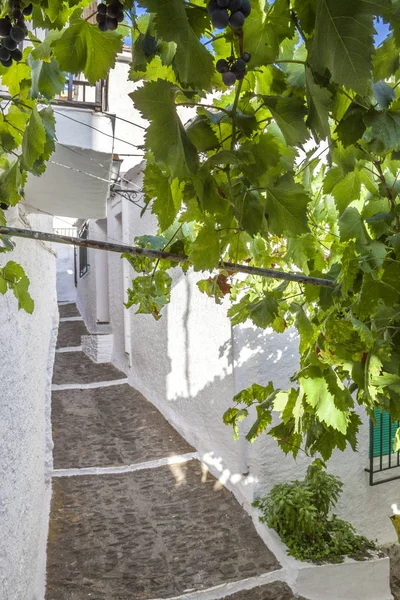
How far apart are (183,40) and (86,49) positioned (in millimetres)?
435

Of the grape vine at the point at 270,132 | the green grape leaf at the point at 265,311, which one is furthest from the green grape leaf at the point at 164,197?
the green grape leaf at the point at 265,311

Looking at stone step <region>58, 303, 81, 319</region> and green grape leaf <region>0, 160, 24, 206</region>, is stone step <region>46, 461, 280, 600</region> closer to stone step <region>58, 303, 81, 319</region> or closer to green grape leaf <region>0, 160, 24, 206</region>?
green grape leaf <region>0, 160, 24, 206</region>

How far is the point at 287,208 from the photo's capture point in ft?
3.87

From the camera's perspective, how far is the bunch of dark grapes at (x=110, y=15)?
1.15 m

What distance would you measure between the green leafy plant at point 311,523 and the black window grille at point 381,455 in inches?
35.3

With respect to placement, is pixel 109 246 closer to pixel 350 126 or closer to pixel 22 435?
pixel 350 126

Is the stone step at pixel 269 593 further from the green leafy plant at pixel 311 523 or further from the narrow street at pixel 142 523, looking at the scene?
the green leafy plant at pixel 311 523

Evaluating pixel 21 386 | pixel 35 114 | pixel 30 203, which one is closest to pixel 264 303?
pixel 35 114

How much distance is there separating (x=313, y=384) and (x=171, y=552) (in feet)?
15.6

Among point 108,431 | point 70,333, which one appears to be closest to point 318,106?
point 108,431

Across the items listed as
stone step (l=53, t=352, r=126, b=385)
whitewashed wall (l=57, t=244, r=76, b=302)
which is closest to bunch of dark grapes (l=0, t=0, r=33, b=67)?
stone step (l=53, t=352, r=126, b=385)

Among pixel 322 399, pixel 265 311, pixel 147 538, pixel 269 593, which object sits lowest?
pixel 269 593

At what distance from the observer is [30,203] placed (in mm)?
5977

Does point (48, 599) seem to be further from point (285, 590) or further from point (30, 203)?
point (30, 203)
